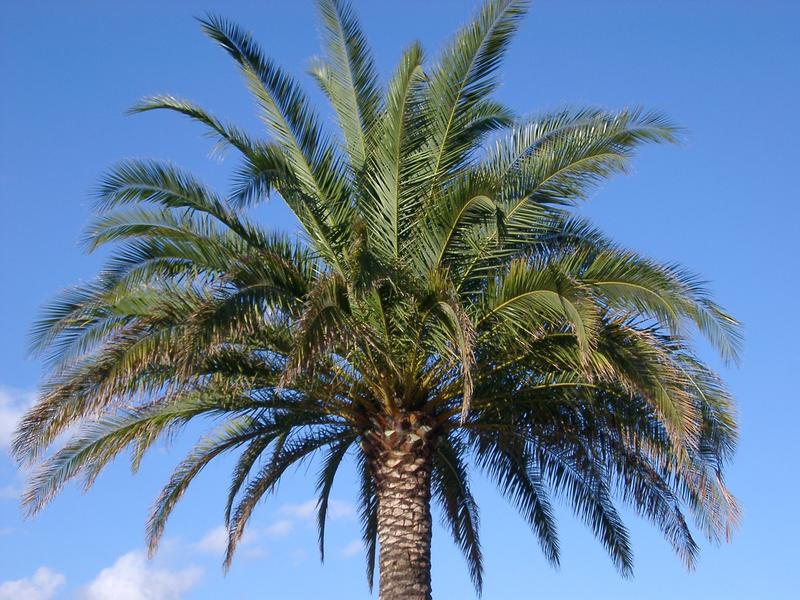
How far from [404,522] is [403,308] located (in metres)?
2.45

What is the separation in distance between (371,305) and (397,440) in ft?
5.69

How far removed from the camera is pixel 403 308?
11.8 metres

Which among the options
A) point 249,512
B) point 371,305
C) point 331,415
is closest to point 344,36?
point 371,305

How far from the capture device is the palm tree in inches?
441

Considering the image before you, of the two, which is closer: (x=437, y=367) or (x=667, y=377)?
(x=667, y=377)

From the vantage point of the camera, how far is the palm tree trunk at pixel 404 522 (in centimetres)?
1191

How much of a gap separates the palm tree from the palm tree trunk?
2 cm

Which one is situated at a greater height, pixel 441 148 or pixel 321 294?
pixel 441 148

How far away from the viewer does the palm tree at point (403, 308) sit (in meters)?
11.2

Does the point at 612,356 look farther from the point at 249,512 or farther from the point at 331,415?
the point at 249,512

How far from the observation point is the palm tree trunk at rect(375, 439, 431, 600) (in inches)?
469

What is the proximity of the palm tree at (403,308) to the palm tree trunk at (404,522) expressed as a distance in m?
0.02

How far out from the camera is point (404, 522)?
12133 millimetres

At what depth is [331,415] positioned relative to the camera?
1315 cm
